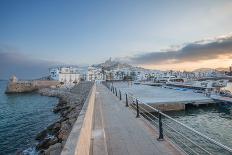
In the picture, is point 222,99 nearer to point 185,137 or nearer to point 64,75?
point 185,137

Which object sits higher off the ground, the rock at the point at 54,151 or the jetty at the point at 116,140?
the jetty at the point at 116,140

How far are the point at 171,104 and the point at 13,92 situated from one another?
80.3 meters

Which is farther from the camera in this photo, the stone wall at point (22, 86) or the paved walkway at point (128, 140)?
the stone wall at point (22, 86)

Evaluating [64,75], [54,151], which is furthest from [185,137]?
[64,75]

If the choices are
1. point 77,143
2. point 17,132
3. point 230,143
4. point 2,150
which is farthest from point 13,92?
point 77,143

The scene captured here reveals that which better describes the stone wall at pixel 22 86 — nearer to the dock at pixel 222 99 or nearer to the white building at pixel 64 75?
the white building at pixel 64 75

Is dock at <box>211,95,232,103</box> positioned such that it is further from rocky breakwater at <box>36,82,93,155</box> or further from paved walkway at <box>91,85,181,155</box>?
paved walkway at <box>91,85,181,155</box>

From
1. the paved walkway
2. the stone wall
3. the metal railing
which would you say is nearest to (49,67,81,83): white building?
the stone wall

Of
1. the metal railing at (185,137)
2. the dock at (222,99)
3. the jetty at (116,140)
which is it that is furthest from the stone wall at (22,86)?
the jetty at (116,140)

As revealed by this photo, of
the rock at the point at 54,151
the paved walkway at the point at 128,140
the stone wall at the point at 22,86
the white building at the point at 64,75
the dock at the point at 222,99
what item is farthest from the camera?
the white building at the point at 64,75

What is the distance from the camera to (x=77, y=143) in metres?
4.78

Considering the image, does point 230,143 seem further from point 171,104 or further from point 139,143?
point 171,104

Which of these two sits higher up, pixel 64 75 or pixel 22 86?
pixel 64 75

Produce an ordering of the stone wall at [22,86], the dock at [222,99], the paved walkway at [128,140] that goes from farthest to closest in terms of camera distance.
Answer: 1. the stone wall at [22,86]
2. the dock at [222,99]
3. the paved walkway at [128,140]
